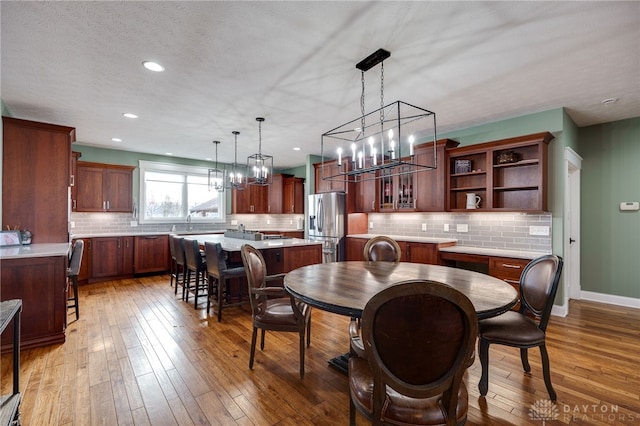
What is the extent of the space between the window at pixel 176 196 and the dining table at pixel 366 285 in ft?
15.4

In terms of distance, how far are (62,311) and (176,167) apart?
15.0 ft

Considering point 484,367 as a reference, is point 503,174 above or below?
above

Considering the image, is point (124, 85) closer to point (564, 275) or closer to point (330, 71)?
point (330, 71)

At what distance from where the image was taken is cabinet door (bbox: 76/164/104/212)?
5.66 metres

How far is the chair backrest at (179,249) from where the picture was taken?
4520 mm

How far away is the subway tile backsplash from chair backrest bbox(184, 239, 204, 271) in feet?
11.6

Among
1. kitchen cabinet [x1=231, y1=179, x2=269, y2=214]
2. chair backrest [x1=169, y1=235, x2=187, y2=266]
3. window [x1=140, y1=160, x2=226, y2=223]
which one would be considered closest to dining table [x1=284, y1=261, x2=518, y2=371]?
chair backrest [x1=169, y1=235, x2=187, y2=266]

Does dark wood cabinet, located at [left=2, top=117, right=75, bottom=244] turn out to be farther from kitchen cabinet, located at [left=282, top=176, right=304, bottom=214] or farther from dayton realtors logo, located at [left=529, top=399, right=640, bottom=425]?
dayton realtors logo, located at [left=529, top=399, right=640, bottom=425]

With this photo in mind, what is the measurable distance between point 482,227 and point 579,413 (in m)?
2.99

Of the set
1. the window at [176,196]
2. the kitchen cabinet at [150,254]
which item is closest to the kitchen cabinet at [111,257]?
the kitchen cabinet at [150,254]

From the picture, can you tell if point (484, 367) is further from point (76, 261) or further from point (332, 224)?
point (76, 261)

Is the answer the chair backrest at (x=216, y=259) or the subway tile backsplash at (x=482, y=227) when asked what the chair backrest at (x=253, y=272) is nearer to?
the chair backrest at (x=216, y=259)

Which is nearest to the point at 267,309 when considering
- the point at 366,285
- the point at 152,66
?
the point at 366,285

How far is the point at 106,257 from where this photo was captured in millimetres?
5707
